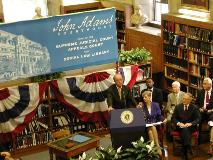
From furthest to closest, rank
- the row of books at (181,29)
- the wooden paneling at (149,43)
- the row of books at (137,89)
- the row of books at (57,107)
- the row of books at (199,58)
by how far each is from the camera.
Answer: the wooden paneling at (149,43) → the row of books at (181,29) → the row of books at (199,58) → the row of books at (137,89) → the row of books at (57,107)

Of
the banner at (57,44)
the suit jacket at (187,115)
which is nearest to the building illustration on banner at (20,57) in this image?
the banner at (57,44)

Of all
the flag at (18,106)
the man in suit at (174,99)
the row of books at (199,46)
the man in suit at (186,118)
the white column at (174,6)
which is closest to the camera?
the man in suit at (186,118)

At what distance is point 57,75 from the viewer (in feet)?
32.3

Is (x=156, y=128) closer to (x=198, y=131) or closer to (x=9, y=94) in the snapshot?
(x=198, y=131)

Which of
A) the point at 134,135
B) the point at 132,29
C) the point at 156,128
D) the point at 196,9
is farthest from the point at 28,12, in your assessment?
the point at 134,135

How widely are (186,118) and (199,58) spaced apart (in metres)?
2.62

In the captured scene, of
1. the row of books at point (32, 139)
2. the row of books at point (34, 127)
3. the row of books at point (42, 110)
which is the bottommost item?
the row of books at point (32, 139)

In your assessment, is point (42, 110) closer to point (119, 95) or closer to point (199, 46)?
point (119, 95)

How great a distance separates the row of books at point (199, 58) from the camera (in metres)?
11.1

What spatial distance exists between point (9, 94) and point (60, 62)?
3.86 ft

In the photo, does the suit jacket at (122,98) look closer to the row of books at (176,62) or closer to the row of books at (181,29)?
the row of books at (176,62)

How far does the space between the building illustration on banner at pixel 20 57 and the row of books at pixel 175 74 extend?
3.86 metres

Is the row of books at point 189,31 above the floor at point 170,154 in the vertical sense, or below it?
above

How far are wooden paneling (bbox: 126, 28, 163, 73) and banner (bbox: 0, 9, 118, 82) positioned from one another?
110 inches
